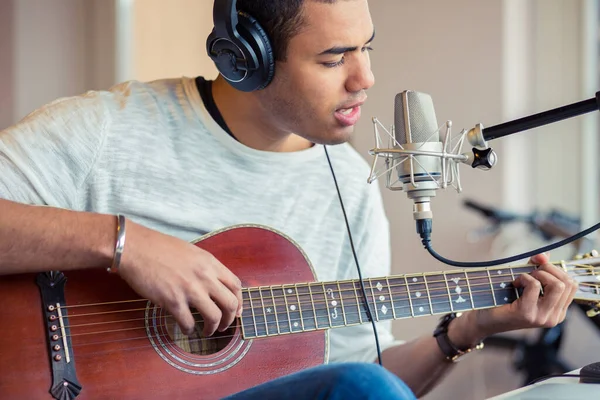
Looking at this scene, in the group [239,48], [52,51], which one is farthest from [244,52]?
[52,51]

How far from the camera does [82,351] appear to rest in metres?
1.13

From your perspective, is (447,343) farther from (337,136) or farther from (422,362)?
(337,136)

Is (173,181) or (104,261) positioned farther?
(173,181)

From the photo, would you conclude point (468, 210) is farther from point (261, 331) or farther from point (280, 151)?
point (261, 331)

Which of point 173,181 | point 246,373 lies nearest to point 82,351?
point 246,373

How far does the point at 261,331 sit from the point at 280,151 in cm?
45

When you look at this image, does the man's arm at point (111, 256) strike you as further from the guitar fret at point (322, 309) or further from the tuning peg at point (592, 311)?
the tuning peg at point (592, 311)

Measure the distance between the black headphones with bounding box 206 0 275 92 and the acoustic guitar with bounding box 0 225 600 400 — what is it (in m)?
0.27

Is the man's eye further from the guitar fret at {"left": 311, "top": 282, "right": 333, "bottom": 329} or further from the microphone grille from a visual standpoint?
the guitar fret at {"left": 311, "top": 282, "right": 333, "bottom": 329}

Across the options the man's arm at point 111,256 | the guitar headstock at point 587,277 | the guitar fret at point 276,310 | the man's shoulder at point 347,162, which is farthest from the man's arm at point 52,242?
the guitar headstock at point 587,277

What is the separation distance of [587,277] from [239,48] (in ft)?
2.40

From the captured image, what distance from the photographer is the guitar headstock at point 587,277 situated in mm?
1313

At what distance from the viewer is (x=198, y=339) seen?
4.11 ft

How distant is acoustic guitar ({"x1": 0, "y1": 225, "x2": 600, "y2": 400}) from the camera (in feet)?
3.64
